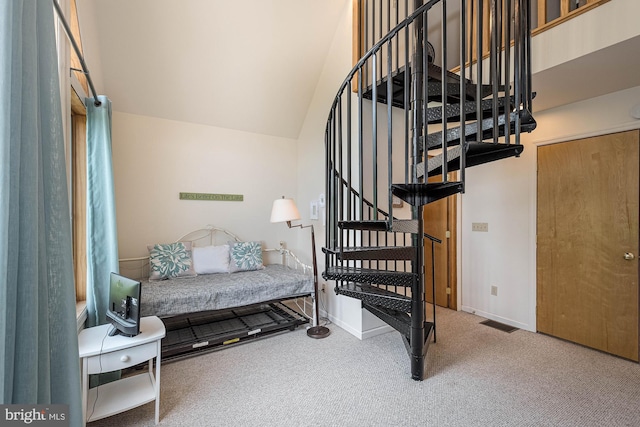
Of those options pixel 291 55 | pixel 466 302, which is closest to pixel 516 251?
pixel 466 302

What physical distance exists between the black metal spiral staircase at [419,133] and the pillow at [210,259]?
5.37 feet

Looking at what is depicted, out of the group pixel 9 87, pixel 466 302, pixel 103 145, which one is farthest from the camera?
pixel 466 302

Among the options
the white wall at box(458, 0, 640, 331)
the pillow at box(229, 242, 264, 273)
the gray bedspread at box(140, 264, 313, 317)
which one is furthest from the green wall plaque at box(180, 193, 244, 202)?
the white wall at box(458, 0, 640, 331)

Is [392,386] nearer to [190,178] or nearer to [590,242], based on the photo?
[590,242]

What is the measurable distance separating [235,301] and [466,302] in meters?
2.95

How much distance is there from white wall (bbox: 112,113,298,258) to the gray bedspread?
0.78m

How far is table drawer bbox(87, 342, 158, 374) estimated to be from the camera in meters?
1.62

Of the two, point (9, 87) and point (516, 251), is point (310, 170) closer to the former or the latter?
point (516, 251)

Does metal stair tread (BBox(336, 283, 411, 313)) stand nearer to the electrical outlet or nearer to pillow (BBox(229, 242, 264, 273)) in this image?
pillow (BBox(229, 242, 264, 273))

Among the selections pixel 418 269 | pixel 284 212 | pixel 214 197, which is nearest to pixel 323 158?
pixel 284 212

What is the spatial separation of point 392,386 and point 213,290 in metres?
1.75

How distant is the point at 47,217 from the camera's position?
3.22 ft

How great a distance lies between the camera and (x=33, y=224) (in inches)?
33.4

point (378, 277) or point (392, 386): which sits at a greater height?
point (378, 277)
